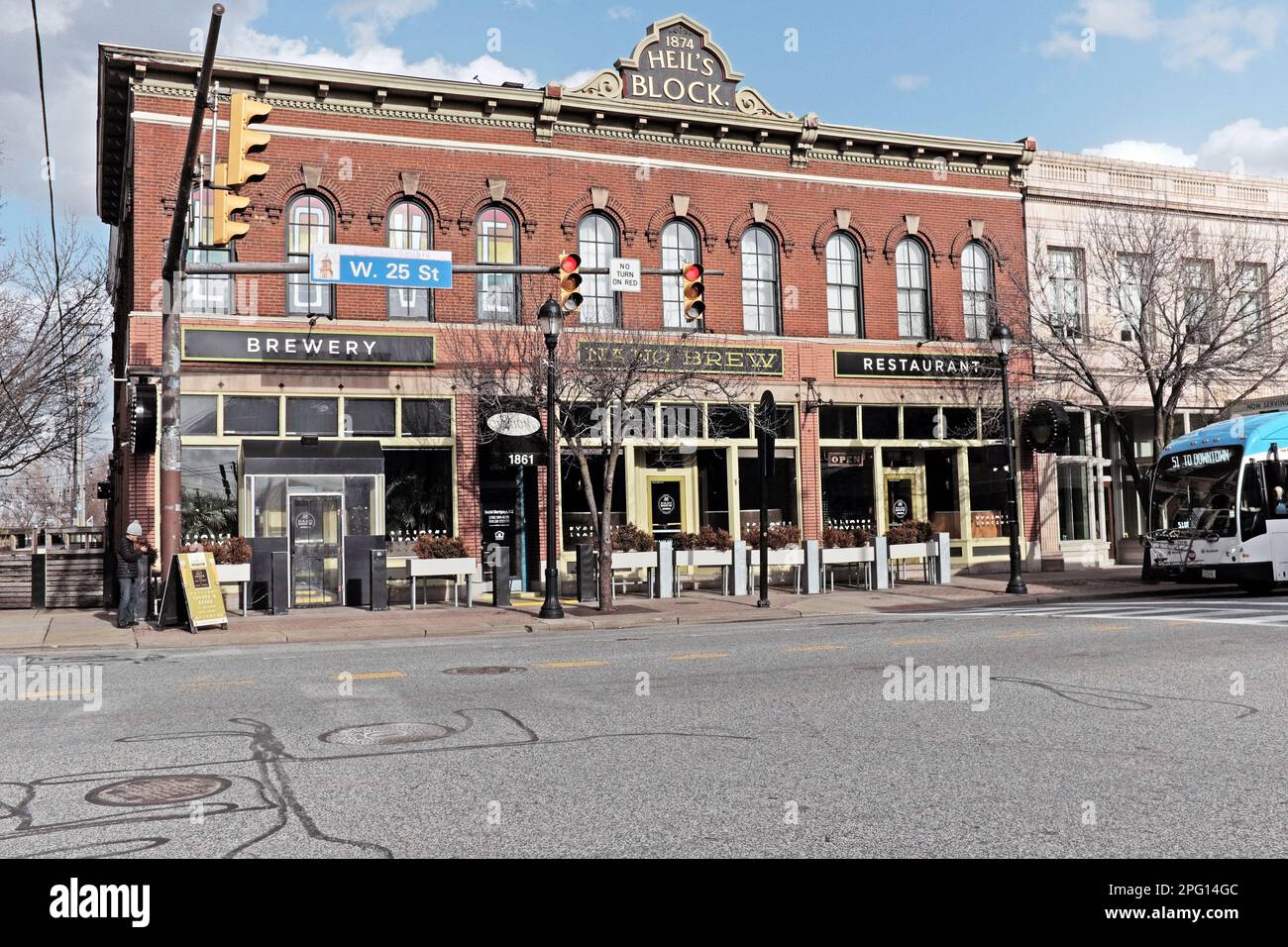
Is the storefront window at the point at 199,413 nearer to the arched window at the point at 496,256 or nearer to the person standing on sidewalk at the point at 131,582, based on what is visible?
the person standing on sidewalk at the point at 131,582

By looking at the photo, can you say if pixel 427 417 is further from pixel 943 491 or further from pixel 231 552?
pixel 943 491

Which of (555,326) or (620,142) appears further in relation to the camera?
(620,142)

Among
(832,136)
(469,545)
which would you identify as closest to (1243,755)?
(469,545)

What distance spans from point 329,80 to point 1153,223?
61.9 ft

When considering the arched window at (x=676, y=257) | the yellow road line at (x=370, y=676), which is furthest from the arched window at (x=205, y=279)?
the yellow road line at (x=370, y=676)

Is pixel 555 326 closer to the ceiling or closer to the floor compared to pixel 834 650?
closer to the ceiling

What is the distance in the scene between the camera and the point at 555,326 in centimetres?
1838

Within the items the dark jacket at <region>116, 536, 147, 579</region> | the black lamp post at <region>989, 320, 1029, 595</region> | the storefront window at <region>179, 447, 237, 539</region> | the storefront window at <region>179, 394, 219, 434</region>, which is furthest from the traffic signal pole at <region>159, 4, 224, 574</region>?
the black lamp post at <region>989, 320, 1029, 595</region>

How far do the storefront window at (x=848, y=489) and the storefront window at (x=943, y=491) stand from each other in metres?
1.68

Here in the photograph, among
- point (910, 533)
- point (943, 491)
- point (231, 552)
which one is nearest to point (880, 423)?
point (943, 491)

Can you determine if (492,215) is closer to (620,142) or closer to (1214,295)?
(620,142)

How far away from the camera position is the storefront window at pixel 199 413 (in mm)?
21031

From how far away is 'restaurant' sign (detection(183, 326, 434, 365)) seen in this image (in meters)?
21.1
